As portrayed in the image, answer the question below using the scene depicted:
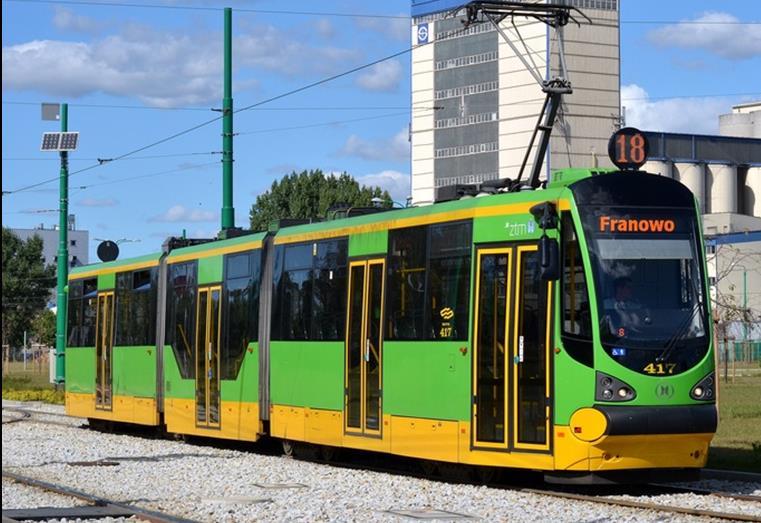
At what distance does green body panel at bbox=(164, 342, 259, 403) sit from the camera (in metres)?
21.7

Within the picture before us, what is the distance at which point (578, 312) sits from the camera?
47.0 feet

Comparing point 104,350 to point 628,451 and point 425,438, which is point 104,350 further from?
point 628,451

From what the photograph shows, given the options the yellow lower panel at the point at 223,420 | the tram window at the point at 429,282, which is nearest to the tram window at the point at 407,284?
the tram window at the point at 429,282

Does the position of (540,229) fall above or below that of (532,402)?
above

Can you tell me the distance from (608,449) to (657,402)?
698mm

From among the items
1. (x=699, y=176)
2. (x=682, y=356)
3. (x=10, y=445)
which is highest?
(x=699, y=176)

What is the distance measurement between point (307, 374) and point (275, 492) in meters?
4.34

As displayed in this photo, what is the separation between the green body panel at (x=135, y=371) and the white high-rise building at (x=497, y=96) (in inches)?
2653

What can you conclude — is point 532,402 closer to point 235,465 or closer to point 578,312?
point 578,312

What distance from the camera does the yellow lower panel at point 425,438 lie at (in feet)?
52.1

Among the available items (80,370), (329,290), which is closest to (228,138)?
(80,370)

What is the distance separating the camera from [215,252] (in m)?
23.6

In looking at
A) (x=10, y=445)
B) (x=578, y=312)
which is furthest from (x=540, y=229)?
(x=10, y=445)

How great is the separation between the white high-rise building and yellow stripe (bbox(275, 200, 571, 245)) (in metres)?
74.0
